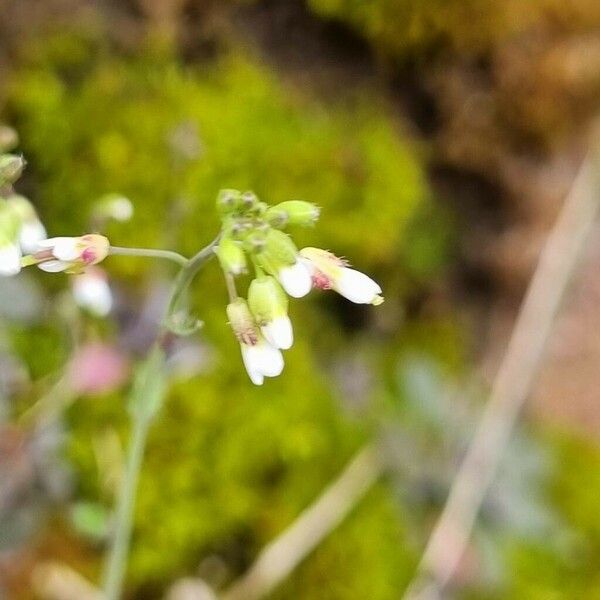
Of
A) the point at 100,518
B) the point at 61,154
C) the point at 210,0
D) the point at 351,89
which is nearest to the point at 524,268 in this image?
the point at 351,89

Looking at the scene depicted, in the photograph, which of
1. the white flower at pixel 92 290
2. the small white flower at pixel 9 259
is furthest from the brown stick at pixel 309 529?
the small white flower at pixel 9 259

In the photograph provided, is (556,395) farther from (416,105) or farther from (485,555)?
(416,105)

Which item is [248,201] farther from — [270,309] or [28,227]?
[28,227]

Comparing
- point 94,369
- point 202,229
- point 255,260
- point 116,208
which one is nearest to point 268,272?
point 255,260

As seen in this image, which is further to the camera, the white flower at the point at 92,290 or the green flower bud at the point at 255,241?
the white flower at the point at 92,290

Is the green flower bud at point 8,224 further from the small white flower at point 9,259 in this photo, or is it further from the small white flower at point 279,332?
the small white flower at point 279,332

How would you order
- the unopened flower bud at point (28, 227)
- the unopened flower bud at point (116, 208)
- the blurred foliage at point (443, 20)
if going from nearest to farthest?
the unopened flower bud at point (28, 227) < the unopened flower bud at point (116, 208) < the blurred foliage at point (443, 20)

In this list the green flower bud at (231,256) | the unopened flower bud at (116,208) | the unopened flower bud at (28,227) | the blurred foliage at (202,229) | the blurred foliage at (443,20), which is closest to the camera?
the green flower bud at (231,256)
